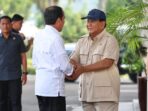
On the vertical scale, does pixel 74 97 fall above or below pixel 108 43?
below

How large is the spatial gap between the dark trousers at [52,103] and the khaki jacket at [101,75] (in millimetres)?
285

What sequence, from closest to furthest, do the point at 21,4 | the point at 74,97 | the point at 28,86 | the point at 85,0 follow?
1. the point at 74,97
2. the point at 28,86
3. the point at 21,4
4. the point at 85,0

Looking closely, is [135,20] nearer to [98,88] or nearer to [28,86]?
[98,88]

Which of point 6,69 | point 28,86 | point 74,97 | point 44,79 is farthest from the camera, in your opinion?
point 28,86

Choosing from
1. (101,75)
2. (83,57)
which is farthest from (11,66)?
(101,75)

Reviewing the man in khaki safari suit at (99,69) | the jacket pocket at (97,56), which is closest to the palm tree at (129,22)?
the man in khaki safari suit at (99,69)

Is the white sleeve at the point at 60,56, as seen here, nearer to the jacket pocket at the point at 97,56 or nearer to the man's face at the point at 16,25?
the jacket pocket at the point at 97,56

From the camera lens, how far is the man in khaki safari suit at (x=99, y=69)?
7.82 m

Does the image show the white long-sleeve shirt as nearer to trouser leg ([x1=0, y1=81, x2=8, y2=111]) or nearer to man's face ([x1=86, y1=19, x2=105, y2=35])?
man's face ([x1=86, y1=19, x2=105, y2=35])

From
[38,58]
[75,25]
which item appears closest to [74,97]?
[38,58]

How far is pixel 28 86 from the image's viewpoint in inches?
893

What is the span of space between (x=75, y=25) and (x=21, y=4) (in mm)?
5466

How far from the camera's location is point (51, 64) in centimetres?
777

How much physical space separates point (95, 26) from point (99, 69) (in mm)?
523
